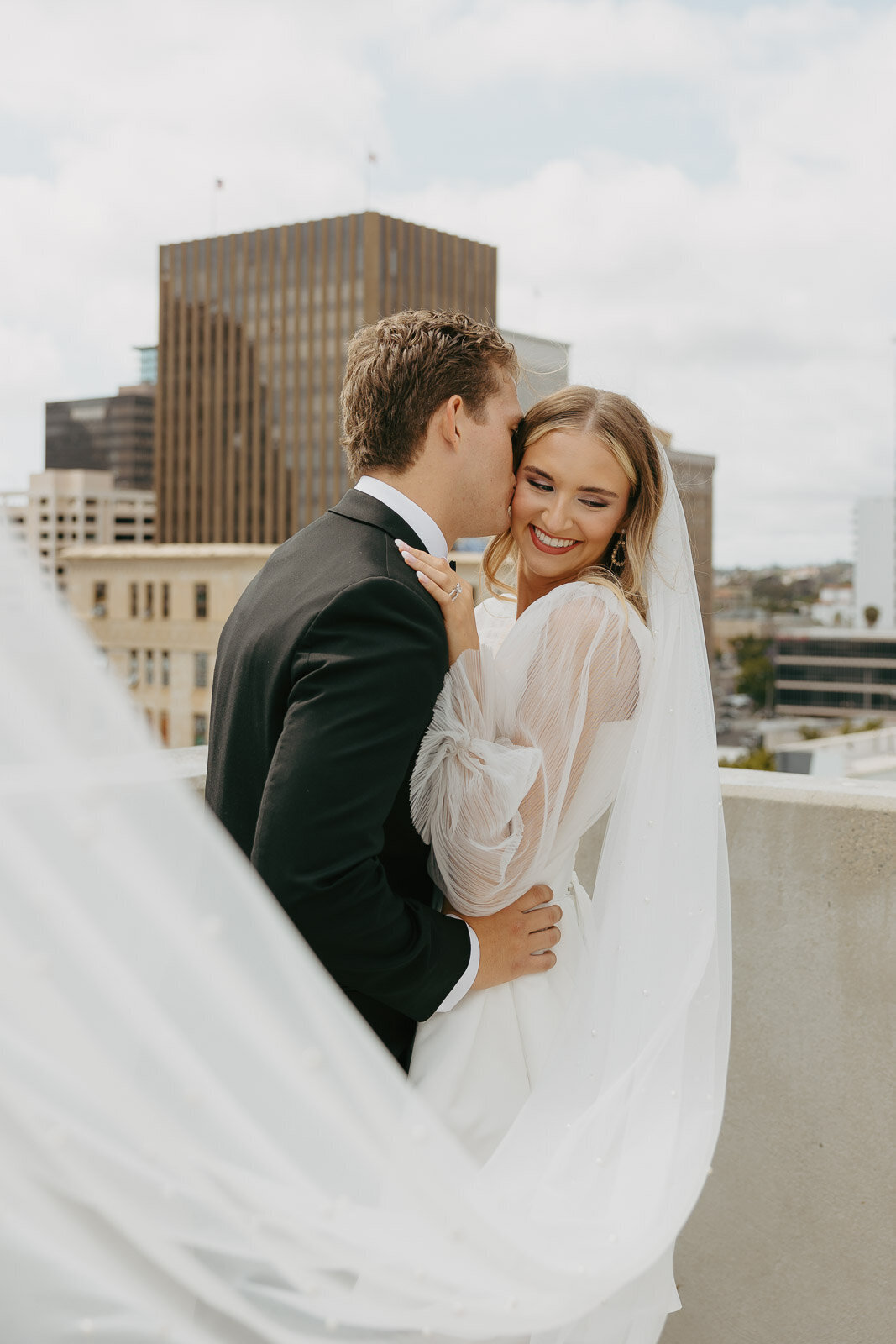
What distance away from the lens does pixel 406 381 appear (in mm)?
1673

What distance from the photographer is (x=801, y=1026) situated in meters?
2.29

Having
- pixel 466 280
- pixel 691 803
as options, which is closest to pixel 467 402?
pixel 691 803

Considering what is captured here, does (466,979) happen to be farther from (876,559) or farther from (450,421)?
(876,559)

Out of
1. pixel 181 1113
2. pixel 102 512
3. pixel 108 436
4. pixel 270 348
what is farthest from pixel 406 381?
pixel 108 436

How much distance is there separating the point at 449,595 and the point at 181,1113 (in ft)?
2.76

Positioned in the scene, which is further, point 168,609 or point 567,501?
point 168,609

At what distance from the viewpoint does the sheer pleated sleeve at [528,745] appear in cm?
165

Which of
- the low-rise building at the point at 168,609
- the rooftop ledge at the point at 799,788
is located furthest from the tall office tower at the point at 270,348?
the rooftop ledge at the point at 799,788

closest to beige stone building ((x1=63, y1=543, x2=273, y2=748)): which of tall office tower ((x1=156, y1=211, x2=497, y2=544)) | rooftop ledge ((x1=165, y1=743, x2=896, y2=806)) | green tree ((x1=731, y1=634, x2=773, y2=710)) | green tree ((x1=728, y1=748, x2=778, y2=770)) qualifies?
tall office tower ((x1=156, y1=211, x2=497, y2=544))

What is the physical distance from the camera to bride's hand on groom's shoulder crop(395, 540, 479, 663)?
1.57 meters

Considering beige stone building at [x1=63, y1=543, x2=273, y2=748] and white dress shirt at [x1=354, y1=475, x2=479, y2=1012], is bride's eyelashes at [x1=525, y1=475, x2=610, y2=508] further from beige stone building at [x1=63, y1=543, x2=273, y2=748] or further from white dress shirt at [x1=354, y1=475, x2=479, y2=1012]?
beige stone building at [x1=63, y1=543, x2=273, y2=748]

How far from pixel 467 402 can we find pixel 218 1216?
1.19m

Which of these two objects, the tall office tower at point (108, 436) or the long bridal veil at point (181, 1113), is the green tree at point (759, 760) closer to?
the long bridal veil at point (181, 1113)

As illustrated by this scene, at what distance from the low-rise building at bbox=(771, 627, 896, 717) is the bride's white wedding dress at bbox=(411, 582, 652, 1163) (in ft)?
327
